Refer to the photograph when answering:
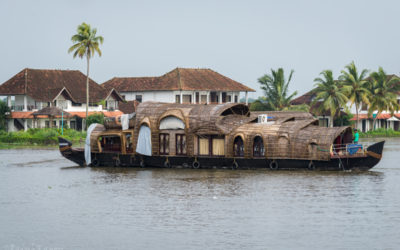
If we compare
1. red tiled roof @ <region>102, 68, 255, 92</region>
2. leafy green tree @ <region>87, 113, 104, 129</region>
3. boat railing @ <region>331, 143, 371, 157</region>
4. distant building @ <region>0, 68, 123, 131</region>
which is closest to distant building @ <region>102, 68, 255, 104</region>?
red tiled roof @ <region>102, 68, 255, 92</region>

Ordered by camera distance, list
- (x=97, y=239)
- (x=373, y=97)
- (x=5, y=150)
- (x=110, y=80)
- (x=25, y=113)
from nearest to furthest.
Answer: (x=97, y=239), (x=5, y=150), (x=25, y=113), (x=373, y=97), (x=110, y=80)

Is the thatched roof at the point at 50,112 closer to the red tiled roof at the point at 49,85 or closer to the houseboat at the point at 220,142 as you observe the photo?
the red tiled roof at the point at 49,85

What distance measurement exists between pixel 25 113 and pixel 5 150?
11917 mm

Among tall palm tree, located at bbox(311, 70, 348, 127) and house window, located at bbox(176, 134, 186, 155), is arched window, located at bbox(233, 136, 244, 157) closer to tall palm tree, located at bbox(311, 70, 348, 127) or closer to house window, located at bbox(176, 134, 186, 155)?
house window, located at bbox(176, 134, 186, 155)

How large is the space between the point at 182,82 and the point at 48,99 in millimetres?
14881

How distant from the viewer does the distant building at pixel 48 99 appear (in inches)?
2375

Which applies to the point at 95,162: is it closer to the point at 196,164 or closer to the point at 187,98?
the point at 196,164

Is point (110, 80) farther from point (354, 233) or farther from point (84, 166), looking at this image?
point (354, 233)

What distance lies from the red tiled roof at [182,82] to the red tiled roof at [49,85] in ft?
19.9

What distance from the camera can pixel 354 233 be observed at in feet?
60.6

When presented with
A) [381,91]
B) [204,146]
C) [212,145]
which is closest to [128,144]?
[204,146]

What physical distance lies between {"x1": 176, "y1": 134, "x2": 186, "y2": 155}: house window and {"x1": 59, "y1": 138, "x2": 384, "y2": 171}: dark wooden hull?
0.82 ft

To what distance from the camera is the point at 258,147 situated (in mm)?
30875

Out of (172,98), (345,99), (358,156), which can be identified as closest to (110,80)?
(172,98)
